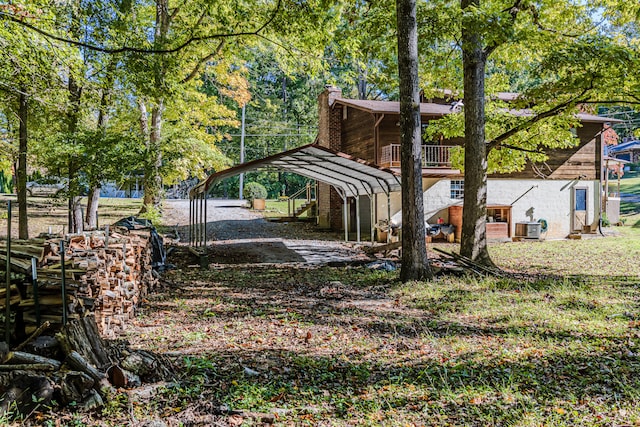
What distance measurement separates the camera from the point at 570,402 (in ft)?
12.2

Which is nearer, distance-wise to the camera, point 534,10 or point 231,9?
point 231,9

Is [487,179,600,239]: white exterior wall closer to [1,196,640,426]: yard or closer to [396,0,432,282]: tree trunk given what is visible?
[1,196,640,426]: yard

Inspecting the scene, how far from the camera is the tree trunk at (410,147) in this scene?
30.5ft

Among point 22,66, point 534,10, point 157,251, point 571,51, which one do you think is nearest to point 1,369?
point 22,66

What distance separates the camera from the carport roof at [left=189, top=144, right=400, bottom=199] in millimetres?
12609

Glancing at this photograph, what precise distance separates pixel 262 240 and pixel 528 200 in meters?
12.5

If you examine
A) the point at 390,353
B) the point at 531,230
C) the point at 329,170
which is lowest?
the point at 390,353

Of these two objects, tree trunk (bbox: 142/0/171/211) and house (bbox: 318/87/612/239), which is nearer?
tree trunk (bbox: 142/0/171/211)

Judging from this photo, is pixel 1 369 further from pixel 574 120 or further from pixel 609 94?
pixel 574 120

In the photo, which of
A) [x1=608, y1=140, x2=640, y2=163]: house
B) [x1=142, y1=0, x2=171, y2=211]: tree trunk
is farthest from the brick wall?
[x1=608, y1=140, x2=640, y2=163]: house

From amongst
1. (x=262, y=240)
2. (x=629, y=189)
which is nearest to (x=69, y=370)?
(x=262, y=240)

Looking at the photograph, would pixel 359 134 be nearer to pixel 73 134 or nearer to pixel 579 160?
pixel 579 160

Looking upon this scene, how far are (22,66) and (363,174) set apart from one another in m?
10.3

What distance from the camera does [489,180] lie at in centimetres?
2044
